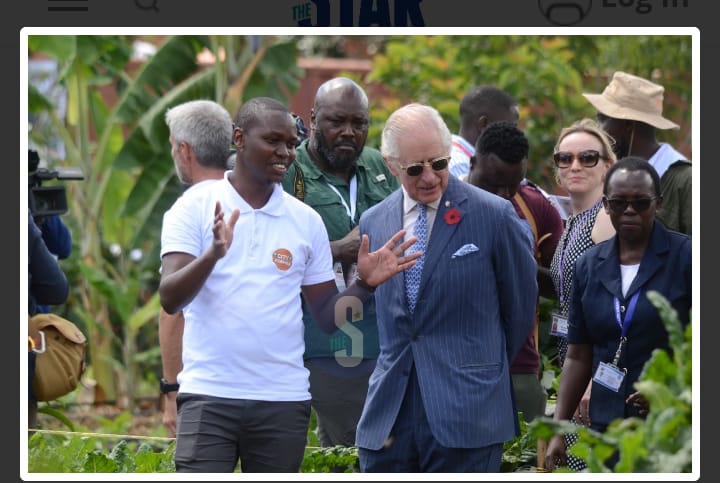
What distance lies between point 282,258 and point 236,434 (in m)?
0.75

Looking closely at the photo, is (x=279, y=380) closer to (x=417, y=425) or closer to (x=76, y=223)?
(x=417, y=425)

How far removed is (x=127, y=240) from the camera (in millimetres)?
14570

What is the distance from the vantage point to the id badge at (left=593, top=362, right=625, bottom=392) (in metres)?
5.42

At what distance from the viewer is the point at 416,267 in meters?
5.50

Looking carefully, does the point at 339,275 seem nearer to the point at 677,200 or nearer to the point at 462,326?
the point at 462,326

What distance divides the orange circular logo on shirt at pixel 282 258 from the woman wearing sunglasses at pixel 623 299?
126 cm

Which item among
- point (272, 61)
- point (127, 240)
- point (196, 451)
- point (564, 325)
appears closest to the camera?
point (196, 451)

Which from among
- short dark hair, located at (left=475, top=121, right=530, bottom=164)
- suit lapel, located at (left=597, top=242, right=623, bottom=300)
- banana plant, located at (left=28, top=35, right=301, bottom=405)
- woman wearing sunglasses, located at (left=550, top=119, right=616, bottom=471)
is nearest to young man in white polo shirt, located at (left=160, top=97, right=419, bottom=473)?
suit lapel, located at (left=597, top=242, right=623, bottom=300)

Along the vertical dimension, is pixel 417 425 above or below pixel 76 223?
below

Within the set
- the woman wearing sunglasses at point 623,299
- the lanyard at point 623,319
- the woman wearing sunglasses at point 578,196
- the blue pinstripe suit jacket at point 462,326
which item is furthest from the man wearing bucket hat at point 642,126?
the blue pinstripe suit jacket at point 462,326

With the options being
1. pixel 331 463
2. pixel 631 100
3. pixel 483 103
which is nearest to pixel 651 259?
pixel 331 463

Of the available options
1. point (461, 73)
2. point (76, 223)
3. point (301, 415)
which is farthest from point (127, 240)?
point (301, 415)

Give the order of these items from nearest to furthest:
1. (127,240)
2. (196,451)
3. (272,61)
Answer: (196,451)
(272,61)
(127,240)

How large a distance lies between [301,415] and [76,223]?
9972 millimetres
